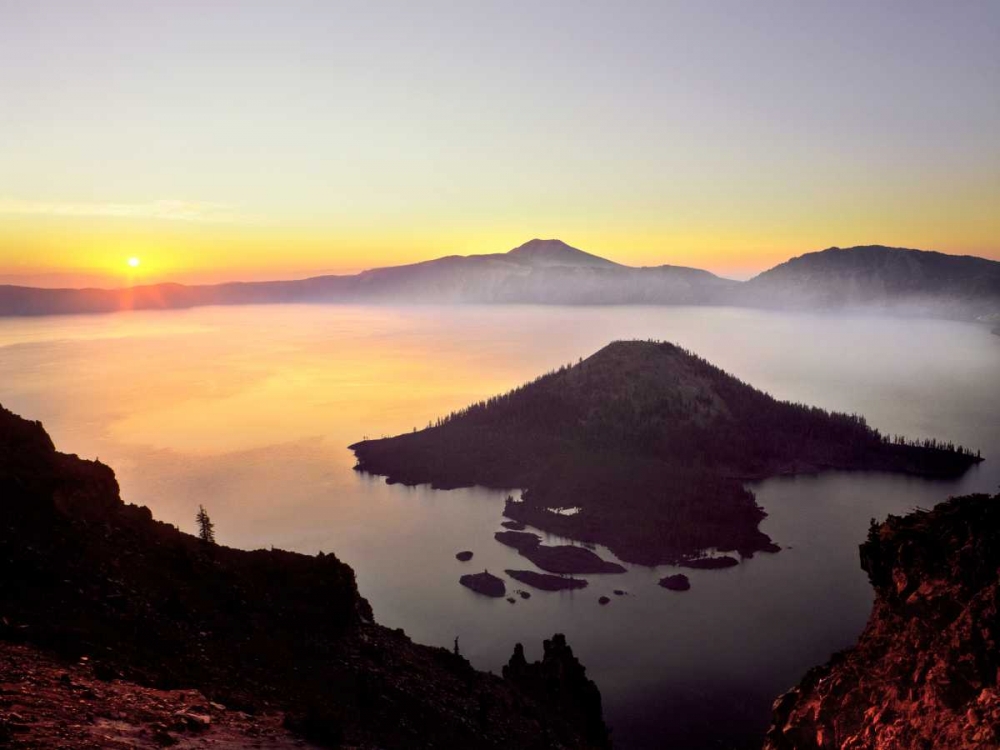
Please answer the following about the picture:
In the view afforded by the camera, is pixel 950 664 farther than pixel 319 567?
No

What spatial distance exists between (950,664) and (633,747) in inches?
2416

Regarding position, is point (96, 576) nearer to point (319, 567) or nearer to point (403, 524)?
point (319, 567)

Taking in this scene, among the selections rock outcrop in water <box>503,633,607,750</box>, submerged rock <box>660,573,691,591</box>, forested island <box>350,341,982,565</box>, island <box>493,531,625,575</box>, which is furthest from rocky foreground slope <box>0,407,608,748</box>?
forested island <box>350,341,982,565</box>

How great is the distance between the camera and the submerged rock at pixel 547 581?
112750 millimetres

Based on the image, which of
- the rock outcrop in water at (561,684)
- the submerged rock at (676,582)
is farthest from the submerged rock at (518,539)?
the rock outcrop in water at (561,684)

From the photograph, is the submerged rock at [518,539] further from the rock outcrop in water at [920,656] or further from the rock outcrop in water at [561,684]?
the rock outcrop in water at [920,656]

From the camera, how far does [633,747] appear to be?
69.9 m

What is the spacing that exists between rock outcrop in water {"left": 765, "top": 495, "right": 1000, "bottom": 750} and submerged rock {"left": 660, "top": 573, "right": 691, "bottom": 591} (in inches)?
3764

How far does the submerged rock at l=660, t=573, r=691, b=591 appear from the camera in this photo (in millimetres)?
113938

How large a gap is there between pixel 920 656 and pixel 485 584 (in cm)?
→ 9754

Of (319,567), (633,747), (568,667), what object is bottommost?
(633,747)

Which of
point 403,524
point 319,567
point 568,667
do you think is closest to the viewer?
point 319,567

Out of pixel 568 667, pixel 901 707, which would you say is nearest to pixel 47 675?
pixel 901 707

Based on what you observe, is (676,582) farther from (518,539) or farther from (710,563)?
(518,539)
